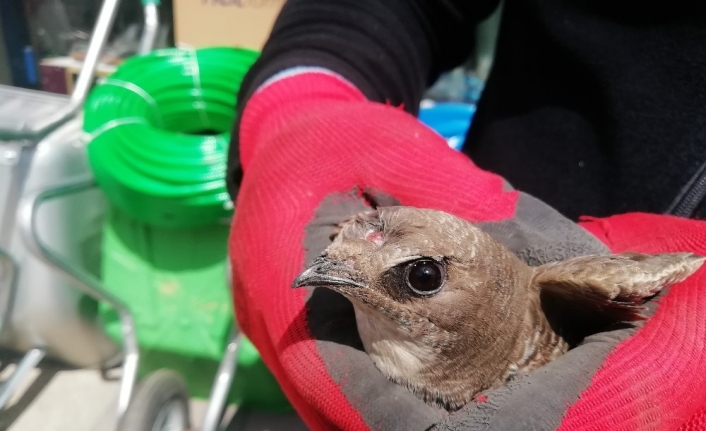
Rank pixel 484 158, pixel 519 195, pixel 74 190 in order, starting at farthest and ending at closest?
1. pixel 74 190
2. pixel 484 158
3. pixel 519 195

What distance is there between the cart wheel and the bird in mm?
1041

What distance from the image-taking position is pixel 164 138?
201cm

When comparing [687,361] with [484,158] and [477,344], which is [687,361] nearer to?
[477,344]

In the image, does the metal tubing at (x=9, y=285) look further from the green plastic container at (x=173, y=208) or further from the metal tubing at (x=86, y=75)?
the metal tubing at (x=86, y=75)

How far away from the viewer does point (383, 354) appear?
0.93 m

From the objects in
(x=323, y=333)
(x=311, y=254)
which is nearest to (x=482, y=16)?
(x=311, y=254)

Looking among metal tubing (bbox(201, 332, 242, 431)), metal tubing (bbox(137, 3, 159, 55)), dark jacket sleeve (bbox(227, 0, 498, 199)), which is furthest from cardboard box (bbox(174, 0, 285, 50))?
metal tubing (bbox(201, 332, 242, 431))

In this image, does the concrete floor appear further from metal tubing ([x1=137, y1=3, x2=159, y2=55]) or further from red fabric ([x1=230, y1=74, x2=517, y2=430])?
metal tubing ([x1=137, y1=3, x2=159, y2=55])

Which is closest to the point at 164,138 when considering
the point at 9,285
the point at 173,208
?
the point at 173,208

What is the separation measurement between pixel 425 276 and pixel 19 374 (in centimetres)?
191

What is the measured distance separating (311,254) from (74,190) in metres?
1.36

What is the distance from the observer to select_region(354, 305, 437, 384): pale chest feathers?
0.89 meters

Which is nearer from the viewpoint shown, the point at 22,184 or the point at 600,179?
the point at 600,179

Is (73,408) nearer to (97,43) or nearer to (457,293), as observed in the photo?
(97,43)
